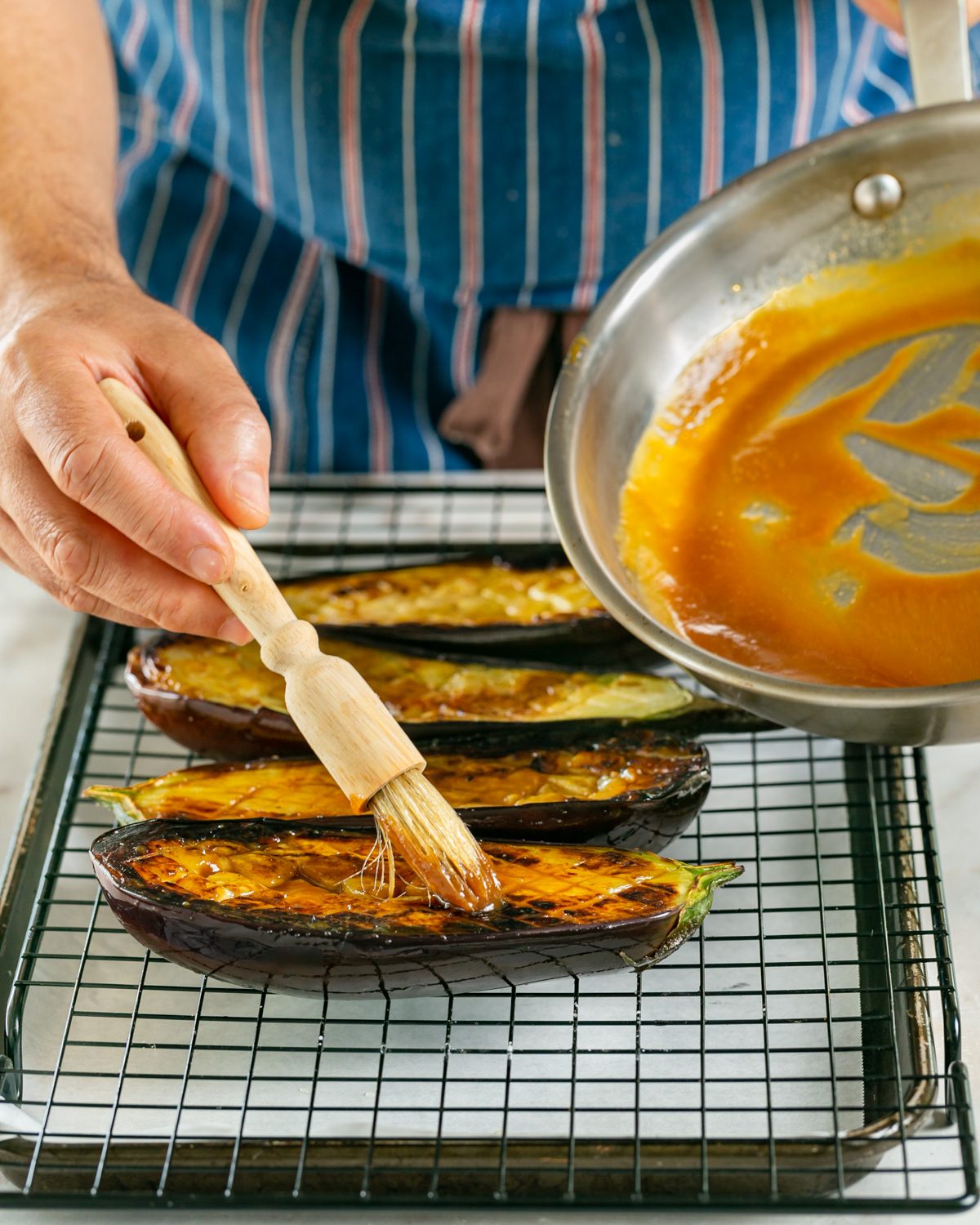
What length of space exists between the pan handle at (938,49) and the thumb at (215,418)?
2.77 ft

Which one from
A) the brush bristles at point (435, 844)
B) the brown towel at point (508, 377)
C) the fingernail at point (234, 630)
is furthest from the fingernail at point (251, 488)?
the brown towel at point (508, 377)

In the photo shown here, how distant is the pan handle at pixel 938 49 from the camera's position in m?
1.57

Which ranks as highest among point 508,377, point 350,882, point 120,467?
point 508,377

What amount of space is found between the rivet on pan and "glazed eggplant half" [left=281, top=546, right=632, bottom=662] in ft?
1.80

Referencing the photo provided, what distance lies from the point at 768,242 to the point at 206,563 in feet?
2.67

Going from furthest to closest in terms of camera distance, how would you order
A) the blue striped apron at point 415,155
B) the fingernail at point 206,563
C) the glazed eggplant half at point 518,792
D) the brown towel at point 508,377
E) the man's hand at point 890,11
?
the brown towel at point 508,377
the blue striped apron at point 415,155
the man's hand at point 890,11
the glazed eggplant half at point 518,792
the fingernail at point 206,563

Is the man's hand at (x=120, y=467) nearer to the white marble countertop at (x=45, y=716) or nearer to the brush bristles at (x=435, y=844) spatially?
the brush bristles at (x=435, y=844)

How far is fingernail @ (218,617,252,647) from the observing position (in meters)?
1.37

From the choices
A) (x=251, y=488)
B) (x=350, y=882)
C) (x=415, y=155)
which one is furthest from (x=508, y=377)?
(x=350, y=882)

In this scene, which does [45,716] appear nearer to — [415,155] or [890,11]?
[415,155]

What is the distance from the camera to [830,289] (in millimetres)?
1681

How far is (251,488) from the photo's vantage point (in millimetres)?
1327

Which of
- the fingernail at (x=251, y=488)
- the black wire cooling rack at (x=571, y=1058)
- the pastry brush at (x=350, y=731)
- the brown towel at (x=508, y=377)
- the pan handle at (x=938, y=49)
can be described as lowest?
the black wire cooling rack at (x=571, y=1058)

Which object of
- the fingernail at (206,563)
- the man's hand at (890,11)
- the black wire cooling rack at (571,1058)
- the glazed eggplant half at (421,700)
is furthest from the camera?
the man's hand at (890,11)
